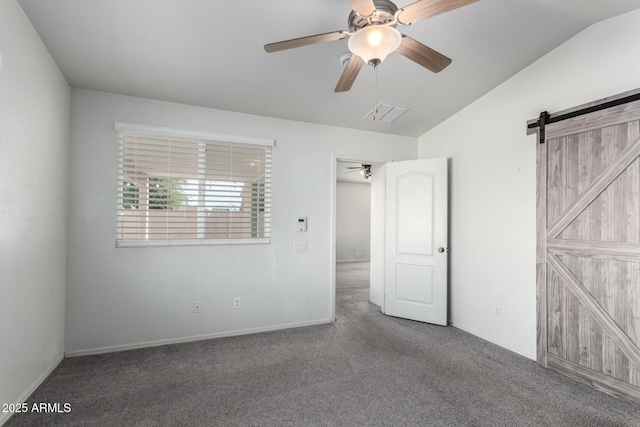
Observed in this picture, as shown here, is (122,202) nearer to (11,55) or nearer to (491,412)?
(11,55)

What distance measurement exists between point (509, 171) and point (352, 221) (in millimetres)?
6573

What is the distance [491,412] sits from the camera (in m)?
2.03

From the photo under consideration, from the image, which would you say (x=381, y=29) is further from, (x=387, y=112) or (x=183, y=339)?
(x=183, y=339)

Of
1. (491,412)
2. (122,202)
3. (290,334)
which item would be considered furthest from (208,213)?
(491,412)

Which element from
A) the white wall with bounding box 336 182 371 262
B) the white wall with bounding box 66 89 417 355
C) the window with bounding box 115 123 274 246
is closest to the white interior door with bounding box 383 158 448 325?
the white wall with bounding box 66 89 417 355

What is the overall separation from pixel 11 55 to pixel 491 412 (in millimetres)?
3848

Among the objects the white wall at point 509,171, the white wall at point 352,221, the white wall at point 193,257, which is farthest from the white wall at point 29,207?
the white wall at point 352,221

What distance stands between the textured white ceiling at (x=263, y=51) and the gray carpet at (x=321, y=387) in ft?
8.42

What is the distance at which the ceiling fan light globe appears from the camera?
155 centimetres

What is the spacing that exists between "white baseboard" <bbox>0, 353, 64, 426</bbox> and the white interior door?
139 inches

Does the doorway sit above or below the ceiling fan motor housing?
below

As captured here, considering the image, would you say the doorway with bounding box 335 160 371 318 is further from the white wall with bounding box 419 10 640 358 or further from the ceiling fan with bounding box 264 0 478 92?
the ceiling fan with bounding box 264 0 478 92

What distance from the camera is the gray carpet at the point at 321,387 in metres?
1.97

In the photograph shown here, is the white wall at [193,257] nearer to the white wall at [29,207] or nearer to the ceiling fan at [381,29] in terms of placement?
the white wall at [29,207]
